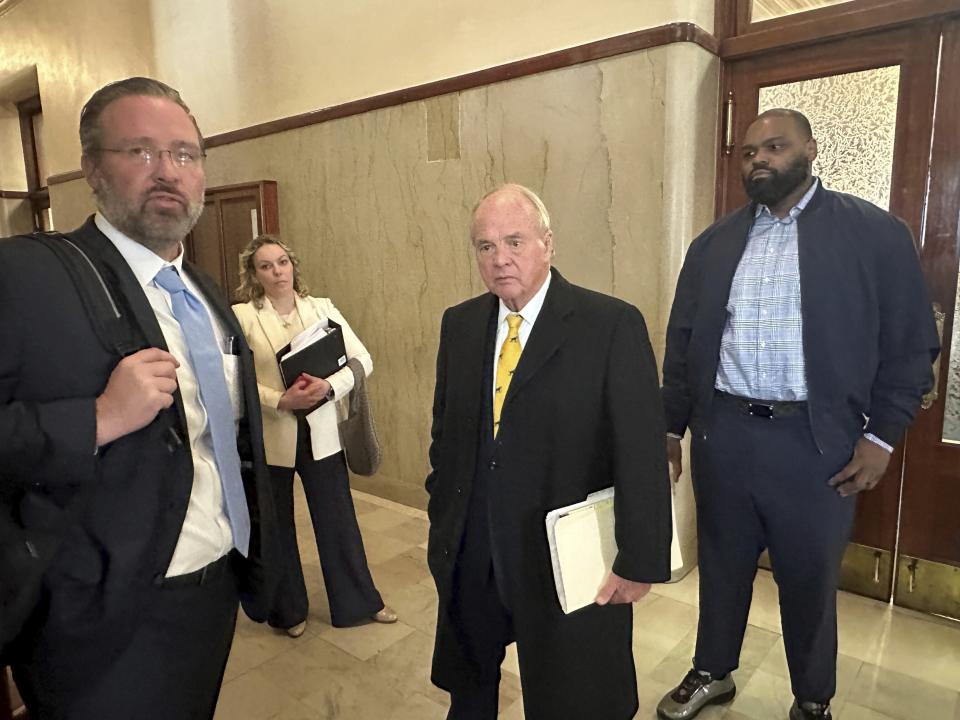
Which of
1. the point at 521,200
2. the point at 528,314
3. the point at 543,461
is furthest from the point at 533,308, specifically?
the point at 543,461

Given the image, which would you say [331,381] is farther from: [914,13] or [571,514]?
[914,13]

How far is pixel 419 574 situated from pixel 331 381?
129 centimetres

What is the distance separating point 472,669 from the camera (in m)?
1.77

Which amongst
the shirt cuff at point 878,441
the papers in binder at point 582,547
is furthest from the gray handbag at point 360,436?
the shirt cuff at point 878,441

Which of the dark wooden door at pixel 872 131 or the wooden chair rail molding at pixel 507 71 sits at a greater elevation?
the wooden chair rail molding at pixel 507 71

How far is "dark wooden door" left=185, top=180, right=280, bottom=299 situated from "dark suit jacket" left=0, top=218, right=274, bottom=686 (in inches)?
142

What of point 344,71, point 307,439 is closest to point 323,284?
point 344,71

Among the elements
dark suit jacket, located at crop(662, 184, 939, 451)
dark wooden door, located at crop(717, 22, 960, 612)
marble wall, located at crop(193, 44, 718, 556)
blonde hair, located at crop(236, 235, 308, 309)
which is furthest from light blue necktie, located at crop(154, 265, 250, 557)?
dark wooden door, located at crop(717, 22, 960, 612)

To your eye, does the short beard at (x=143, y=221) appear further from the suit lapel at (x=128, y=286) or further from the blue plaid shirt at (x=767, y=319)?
the blue plaid shirt at (x=767, y=319)

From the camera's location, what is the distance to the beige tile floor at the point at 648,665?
229 centimetres

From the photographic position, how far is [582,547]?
1.50 metres

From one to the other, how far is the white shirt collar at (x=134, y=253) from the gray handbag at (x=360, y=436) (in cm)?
150

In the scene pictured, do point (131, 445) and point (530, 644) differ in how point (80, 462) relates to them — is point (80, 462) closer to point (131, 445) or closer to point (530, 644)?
point (131, 445)

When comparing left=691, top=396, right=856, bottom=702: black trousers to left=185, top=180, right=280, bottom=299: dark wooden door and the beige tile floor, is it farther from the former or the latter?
left=185, top=180, right=280, bottom=299: dark wooden door
